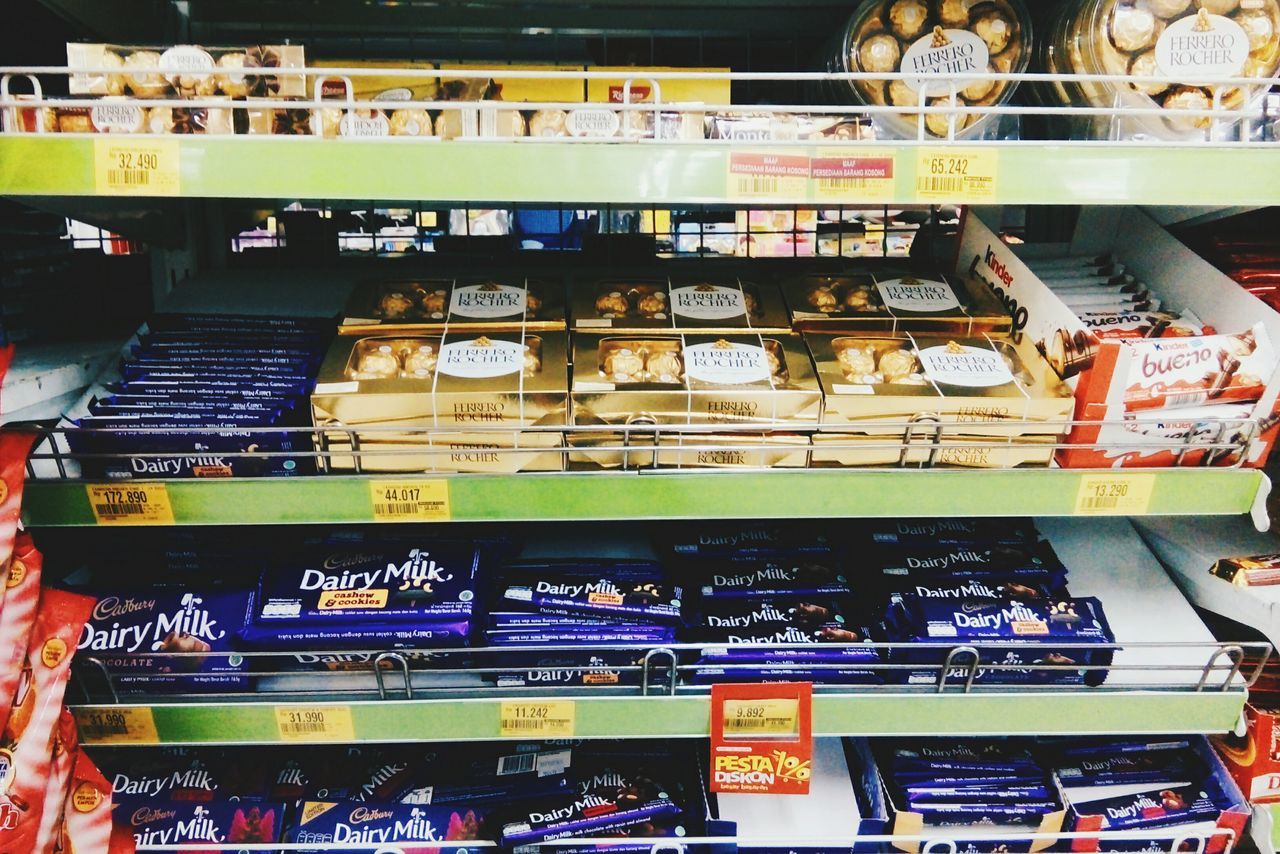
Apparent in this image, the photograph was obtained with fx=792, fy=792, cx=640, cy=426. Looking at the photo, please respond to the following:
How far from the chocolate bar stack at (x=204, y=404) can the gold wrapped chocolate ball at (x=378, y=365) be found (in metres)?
0.08

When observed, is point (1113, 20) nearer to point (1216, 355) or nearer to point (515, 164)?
point (1216, 355)

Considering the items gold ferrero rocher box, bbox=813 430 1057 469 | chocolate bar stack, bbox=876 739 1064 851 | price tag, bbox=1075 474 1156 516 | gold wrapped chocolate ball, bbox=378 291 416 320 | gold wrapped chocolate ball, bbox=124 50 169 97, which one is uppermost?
gold wrapped chocolate ball, bbox=124 50 169 97

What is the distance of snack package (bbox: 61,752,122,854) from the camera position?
1021 mm

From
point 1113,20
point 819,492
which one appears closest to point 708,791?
point 819,492

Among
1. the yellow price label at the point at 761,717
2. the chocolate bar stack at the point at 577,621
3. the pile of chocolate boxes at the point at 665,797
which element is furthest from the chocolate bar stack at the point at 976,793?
the chocolate bar stack at the point at 577,621

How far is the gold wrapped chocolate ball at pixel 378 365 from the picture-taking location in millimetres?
1088

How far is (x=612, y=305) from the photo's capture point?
1.24 m

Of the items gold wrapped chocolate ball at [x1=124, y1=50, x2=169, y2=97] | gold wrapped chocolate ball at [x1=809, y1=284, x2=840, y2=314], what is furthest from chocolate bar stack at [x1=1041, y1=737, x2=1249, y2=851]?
gold wrapped chocolate ball at [x1=124, y1=50, x2=169, y2=97]

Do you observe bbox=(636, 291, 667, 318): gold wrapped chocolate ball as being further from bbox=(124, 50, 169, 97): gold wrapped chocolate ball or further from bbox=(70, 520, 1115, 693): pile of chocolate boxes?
bbox=(124, 50, 169, 97): gold wrapped chocolate ball

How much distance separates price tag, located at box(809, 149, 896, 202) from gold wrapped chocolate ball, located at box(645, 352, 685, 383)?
0.32 m

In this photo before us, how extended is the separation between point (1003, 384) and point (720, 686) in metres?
0.56

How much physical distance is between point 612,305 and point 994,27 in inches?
27.5

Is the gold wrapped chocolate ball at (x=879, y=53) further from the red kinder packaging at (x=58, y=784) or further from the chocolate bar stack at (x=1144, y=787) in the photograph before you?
the red kinder packaging at (x=58, y=784)

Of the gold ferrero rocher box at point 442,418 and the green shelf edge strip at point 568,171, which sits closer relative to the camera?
the green shelf edge strip at point 568,171
